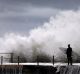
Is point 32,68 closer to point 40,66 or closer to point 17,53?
point 40,66

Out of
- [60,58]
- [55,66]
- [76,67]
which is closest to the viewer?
[76,67]

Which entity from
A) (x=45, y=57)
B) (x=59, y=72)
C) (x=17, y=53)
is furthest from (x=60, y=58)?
(x=59, y=72)

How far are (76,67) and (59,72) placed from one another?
8.03 ft

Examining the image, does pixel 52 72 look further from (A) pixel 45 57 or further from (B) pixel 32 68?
(A) pixel 45 57

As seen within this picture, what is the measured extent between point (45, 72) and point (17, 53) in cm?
2522

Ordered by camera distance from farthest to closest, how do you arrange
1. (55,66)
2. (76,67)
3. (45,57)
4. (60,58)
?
(45,57)
(60,58)
(55,66)
(76,67)

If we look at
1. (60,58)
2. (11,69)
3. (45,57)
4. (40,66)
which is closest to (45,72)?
(40,66)

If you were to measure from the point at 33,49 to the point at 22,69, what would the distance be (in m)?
25.4

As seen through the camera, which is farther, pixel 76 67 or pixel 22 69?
pixel 22 69

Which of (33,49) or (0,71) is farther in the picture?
(33,49)

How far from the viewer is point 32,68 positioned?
131 feet

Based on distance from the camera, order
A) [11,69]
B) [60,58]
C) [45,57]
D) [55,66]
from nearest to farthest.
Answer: [55,66]
[11,69]
[60,58]
[45,57]

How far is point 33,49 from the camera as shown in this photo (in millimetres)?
65250

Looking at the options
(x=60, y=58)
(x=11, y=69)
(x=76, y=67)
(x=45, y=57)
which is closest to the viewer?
(x=76, y=67)
